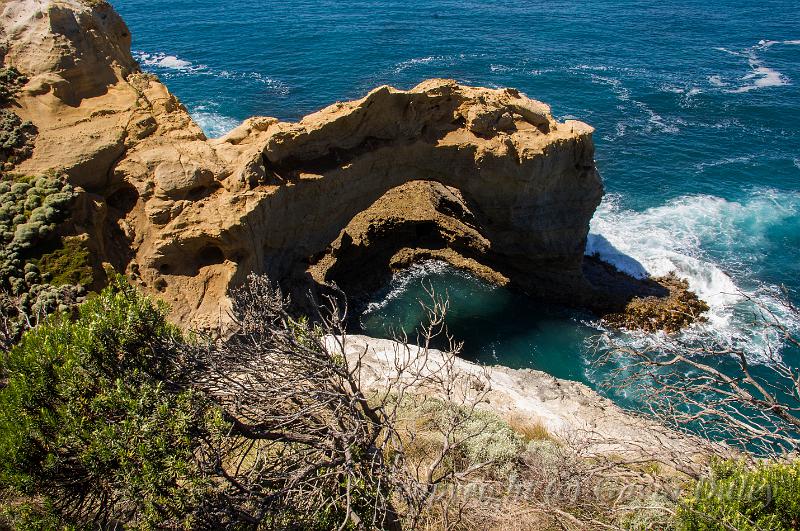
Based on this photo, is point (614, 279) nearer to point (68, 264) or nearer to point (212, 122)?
point (68, 264)

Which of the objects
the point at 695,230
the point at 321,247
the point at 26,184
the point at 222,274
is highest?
the point at 26,184

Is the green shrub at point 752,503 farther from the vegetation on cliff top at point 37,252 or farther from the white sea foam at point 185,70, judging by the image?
the white sea foam at point 185,70

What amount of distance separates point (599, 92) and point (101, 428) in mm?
48989

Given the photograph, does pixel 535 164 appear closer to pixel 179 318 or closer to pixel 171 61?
pixel 179 318

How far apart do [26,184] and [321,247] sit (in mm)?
11754

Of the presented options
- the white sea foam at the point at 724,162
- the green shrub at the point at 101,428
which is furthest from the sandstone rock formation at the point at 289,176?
the white sea foam at the point at 724,162

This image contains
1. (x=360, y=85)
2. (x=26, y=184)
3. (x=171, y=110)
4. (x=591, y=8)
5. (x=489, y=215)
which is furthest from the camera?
(x=591, y=8)

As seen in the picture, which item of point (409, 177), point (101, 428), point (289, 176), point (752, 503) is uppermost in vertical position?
point (101, 428)

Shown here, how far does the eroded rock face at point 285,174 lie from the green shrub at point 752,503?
15.3 metres

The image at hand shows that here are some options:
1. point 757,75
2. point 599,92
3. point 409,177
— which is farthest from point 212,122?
point 757,75

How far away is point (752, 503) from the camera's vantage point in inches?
383

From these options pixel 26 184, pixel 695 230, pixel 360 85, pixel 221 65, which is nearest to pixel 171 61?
pixel 221 65

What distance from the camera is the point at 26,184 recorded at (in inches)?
732

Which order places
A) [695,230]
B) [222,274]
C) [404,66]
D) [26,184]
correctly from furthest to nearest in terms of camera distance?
[404,66]
[695,230]
[222,274]
[26,184]
